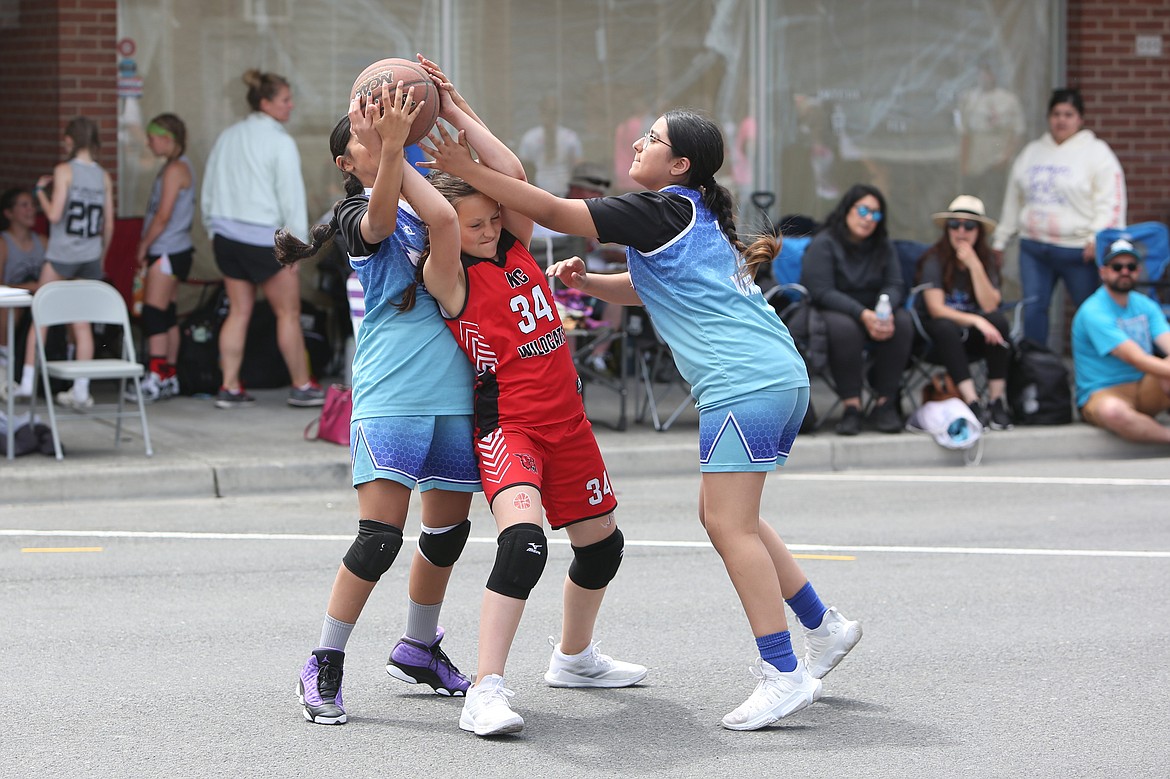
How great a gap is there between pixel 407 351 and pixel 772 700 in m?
1.53

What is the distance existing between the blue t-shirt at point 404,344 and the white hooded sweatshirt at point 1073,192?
8.88 meters

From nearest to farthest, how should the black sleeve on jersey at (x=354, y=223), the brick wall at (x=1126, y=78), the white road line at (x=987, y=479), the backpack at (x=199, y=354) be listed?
1. the black sleeve on jersey at (x=354, y=223)
2. the white road line at (x=987, y=479)
3. the backpack at (x=199, y=354)
4. the brick wall at (x=1126, y=78)

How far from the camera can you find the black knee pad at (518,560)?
485 centimetres

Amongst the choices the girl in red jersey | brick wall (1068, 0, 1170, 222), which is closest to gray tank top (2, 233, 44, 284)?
the girl in red jersey

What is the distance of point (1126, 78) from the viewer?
48.2 ft

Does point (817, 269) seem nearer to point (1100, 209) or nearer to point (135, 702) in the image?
point (1100, 209)

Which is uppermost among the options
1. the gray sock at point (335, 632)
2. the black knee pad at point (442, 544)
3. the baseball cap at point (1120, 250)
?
the baseball cap at point (1120, 250)

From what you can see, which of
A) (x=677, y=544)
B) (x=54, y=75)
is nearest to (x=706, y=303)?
(x=677, y=544)

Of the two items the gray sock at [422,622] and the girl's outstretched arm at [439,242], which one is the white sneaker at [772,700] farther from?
the girl's outstretched arm at [439,242]

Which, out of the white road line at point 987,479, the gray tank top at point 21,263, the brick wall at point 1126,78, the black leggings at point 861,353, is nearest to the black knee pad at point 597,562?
the white road line at point 987,479

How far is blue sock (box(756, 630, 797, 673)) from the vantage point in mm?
5078

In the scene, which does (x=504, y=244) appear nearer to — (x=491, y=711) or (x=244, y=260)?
(x=491, y=711)

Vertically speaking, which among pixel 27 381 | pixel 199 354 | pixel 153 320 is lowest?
pixel 27 381

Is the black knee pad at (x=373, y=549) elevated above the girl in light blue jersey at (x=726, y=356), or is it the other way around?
the girl in light blue jersey at (x=726, y=356)
